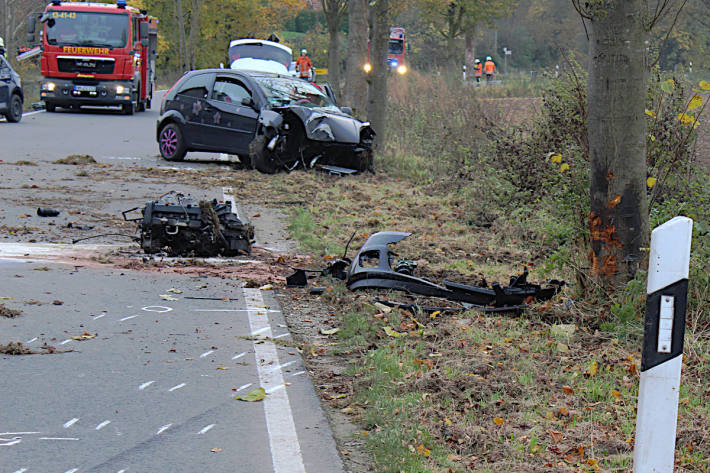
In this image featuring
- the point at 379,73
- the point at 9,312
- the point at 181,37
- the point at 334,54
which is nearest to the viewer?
the point at 9,312

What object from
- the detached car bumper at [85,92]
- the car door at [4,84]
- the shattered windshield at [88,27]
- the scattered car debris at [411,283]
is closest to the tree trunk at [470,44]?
the detached car bumper at [85,92]

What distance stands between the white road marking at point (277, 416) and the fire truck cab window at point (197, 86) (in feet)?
38.1

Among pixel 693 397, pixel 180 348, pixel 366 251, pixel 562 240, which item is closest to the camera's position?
pixel 693 397

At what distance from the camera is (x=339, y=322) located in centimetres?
745

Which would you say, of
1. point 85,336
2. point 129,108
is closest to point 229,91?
point 85,336

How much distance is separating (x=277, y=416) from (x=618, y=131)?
3.33 metres

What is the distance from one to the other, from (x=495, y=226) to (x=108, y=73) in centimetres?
2338

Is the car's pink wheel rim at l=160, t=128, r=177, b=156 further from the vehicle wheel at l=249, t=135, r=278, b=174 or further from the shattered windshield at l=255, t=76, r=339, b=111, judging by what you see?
the vehicle wheel at l=249, t=135, r=278, b=174

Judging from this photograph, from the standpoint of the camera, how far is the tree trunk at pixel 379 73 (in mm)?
20688

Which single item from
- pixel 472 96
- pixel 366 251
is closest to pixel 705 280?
pixel 366 251

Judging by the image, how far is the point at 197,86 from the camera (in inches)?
724

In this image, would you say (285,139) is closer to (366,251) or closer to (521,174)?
(521,174)

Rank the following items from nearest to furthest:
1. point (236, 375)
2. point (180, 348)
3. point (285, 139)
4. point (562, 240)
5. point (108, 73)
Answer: point (236, 375) < point (180, 348) < point (562, 240) < point (285, 139) < point (108, 73)

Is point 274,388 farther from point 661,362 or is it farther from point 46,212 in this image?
point 46,212
